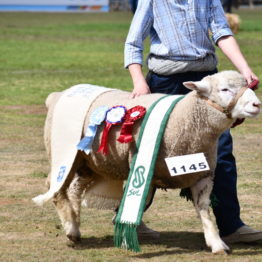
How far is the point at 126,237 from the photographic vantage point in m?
6.34

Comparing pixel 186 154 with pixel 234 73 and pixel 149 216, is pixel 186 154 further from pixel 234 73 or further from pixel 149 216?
pixel 149 216

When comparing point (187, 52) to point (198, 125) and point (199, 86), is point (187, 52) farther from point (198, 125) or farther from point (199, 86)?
point (198, 125)

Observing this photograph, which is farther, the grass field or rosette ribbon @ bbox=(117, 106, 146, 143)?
the grass field

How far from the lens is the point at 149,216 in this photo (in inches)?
302

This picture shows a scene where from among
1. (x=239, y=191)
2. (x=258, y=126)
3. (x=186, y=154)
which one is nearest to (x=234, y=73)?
(x=186, y=154)

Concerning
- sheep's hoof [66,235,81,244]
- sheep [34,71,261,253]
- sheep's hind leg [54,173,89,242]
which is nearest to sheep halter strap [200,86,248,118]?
sheep [34,71,261,253]

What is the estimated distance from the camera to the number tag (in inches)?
244

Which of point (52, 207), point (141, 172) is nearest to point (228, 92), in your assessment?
point (141, 172)

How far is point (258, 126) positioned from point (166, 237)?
6437mm

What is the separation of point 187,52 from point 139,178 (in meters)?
0.89

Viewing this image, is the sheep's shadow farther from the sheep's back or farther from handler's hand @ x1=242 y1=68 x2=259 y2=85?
handler's hand @ x1=242 y1=68 x2=259 y2=85

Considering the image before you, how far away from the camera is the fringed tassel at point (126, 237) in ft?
20.7

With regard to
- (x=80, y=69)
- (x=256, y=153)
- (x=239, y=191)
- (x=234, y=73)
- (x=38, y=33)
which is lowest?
(x=38, y=33)

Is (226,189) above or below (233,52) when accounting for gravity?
below
